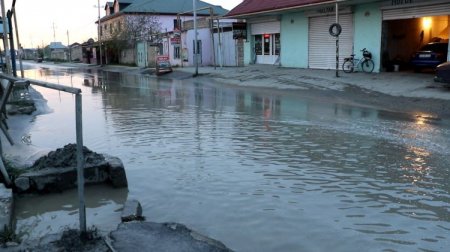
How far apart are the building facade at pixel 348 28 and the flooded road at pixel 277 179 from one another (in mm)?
10551

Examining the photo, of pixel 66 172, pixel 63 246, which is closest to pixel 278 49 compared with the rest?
pixel 66 172

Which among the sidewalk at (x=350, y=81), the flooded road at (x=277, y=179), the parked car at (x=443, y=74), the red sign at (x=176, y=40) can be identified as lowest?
the flooded road at (x=277, y=179)

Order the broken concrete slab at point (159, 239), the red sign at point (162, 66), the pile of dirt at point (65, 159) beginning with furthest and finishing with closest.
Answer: the red sign at point (162, 66) → the pile of dirt at point (65, 159) → the broken concrete slab at point (159, 239)

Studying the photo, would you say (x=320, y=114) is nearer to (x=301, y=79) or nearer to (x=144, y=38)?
(x=301, y=79)

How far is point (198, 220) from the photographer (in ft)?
17.3

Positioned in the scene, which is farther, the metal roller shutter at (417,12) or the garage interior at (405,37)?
the garage interior at (405,37)

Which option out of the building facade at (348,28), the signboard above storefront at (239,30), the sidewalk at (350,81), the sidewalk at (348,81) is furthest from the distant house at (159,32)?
the sidewalk at (350,81)

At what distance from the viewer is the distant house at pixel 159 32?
40375 mm

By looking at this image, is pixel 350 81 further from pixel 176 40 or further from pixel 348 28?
pixel 176 40

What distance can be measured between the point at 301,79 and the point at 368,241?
1812 centimetres

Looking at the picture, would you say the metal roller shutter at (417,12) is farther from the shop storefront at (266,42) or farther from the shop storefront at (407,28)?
the shop storefront at (266,42)

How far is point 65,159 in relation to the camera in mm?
6520

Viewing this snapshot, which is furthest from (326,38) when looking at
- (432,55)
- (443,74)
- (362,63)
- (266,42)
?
(443,74)

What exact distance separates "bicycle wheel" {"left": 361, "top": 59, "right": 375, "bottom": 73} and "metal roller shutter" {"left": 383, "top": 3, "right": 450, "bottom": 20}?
86.6 inches
